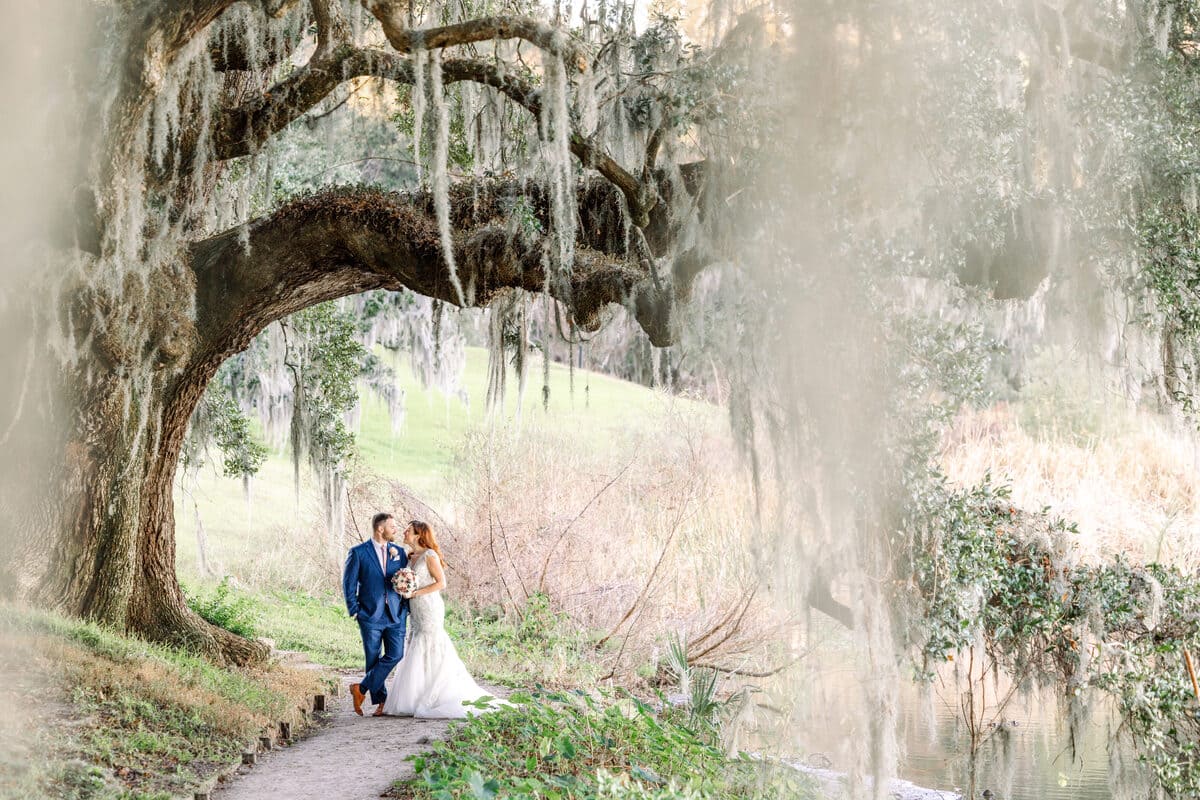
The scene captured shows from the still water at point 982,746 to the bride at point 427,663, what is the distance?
268 cm

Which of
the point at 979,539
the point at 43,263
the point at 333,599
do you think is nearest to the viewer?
the point at 43,263

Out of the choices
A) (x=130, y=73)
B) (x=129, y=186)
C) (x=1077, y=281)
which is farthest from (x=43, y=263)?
(x=1077, y=281)

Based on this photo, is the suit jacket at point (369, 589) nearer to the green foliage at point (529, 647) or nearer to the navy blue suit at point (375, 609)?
the navy blue suit at point (375, 609)

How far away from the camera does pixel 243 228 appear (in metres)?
8.82

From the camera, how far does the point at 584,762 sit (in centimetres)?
721

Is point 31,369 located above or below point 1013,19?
below

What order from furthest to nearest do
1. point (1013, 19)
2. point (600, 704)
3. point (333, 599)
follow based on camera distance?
point (333, 599)
point (600, 704)
point (1013, 19)

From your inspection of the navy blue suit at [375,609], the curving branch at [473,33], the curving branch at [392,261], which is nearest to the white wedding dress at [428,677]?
the navy blue suit at [375,609]

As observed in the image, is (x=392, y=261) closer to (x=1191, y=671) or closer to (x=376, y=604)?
(x=376, y=604)

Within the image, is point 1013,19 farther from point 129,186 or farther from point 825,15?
point 129,186

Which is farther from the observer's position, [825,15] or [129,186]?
[129,186]

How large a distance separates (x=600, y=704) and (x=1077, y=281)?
4.93 m

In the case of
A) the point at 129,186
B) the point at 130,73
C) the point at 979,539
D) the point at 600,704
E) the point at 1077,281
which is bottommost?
the point at 600,704

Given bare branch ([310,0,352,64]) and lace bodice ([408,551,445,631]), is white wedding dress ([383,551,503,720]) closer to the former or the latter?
lace bodice ([408,551,445,631])
